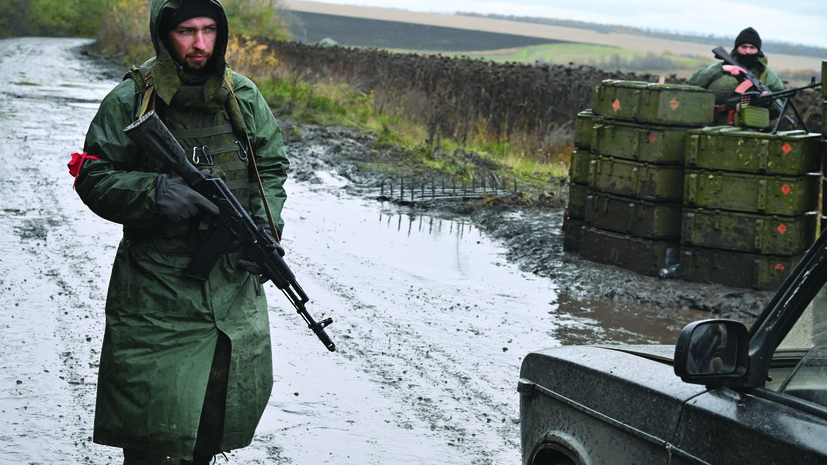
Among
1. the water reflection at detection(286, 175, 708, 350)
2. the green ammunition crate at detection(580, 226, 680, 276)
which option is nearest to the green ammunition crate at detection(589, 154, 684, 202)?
the green ammunition crate at detection(580, 226, 680, 276)

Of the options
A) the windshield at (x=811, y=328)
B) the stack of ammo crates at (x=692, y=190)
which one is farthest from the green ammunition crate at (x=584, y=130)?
the windshield at (x=811, y=328)

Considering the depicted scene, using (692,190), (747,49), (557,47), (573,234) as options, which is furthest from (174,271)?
(557,47)

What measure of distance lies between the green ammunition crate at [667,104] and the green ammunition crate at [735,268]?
120 cm

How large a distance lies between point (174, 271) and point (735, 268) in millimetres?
6697

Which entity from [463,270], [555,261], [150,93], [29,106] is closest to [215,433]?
[150,93]

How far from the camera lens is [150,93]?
3.62 meters

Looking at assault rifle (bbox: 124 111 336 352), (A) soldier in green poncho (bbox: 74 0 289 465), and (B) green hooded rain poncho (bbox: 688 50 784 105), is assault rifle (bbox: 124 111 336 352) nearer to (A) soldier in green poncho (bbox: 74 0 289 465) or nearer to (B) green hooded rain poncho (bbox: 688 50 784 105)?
(A) soldier in green poncho (bbox: 74 0 289 465)

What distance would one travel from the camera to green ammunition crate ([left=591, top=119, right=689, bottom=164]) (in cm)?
953

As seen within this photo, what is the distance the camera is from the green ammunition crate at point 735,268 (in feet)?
29.8

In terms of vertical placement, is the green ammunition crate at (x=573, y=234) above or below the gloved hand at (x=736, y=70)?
below

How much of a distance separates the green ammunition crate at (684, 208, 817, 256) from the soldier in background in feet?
6.21

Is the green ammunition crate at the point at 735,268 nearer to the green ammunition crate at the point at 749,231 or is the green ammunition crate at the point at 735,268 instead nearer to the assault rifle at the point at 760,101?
the green ammunition crate at the point at 749,231

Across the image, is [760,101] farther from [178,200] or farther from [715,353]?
[715,353]

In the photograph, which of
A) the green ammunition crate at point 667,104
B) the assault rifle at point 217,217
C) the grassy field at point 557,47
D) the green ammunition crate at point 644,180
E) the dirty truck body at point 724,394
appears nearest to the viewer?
the dirty truck body at point 724,394
